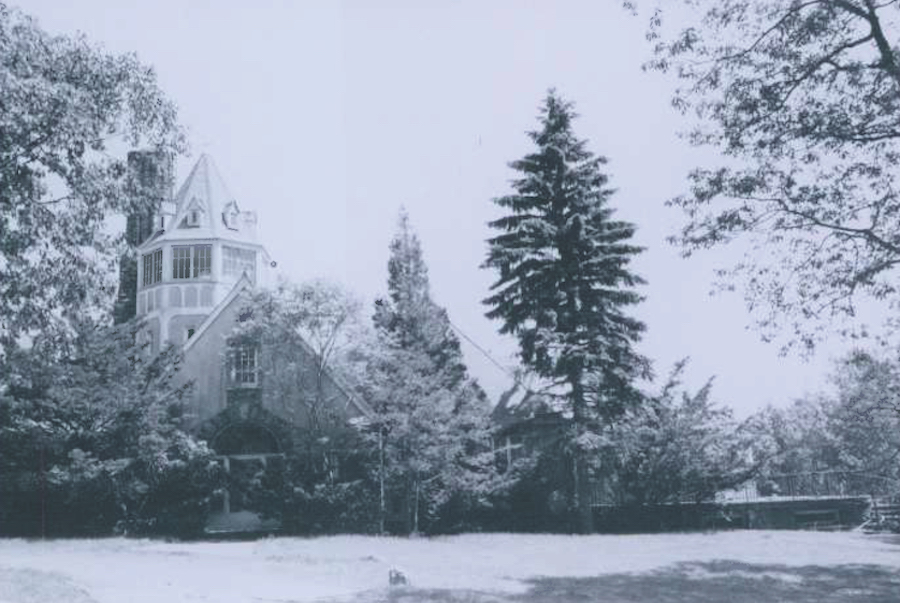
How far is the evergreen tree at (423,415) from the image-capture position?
23.3 meters

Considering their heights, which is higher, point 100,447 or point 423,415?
point 423,415

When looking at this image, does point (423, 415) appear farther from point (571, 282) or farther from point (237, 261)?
point (237, 261)

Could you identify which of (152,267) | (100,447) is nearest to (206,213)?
(152,267)

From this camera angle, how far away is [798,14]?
1402 cm

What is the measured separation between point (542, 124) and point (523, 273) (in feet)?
17.4

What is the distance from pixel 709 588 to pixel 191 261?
2945 cm

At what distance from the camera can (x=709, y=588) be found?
13688 mm

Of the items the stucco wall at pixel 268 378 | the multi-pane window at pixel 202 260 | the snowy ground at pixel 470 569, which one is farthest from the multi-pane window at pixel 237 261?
the snowy ground at pixel 470 569

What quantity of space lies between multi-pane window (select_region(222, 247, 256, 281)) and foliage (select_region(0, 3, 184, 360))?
19.5m

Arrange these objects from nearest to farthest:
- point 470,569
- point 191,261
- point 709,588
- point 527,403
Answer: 1. point 709,588
2. point 470,569
3. point 527,403
4. point 191,261

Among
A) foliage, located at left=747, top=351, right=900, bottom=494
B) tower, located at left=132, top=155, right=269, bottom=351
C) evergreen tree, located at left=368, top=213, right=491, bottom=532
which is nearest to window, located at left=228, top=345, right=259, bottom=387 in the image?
evergreen tree, located at left=368, top=213, right=491, bottom=532

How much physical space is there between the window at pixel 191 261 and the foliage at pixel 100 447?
1084 centimetres

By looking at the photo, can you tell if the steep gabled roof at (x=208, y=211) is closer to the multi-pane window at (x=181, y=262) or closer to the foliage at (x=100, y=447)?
the multi-pane window at (x=181, y=262)

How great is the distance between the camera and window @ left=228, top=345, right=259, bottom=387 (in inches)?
1120
